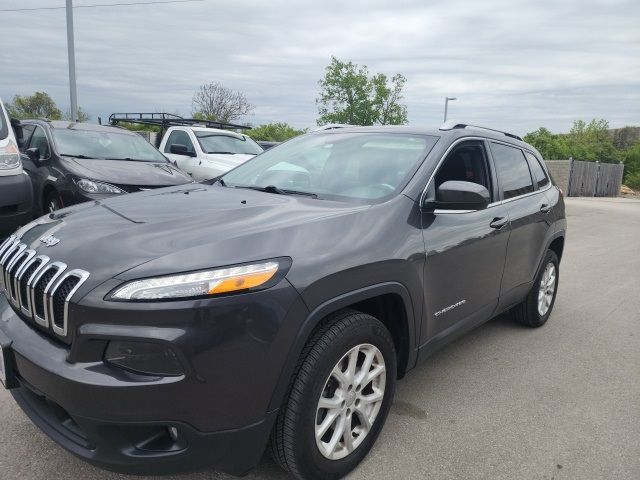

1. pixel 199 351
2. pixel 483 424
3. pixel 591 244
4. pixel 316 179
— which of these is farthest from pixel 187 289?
pixel 591 244

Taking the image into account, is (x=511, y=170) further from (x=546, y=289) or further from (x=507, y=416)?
(x=507, y=416)

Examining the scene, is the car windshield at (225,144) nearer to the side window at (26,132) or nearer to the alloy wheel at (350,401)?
the side window at (26,132)

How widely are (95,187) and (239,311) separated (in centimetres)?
507

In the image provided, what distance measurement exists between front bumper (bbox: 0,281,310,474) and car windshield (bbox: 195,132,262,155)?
8.37 m

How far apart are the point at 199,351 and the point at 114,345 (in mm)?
313

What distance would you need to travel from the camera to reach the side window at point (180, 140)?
10109mm

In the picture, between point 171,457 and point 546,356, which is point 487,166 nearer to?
point 546,356

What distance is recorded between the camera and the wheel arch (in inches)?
80.0

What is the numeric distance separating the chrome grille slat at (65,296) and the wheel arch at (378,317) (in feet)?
2.69

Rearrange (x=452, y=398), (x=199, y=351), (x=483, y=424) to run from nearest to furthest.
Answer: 1. (x=199, y=351)
2. (x=483, y=424)
3. (x=452, y=398)

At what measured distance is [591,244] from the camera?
1026 centimetres

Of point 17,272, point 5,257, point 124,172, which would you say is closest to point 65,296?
point 17,272

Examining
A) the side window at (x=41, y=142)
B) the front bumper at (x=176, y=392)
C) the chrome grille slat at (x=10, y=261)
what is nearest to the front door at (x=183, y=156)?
the side window at (x=41, y=142)

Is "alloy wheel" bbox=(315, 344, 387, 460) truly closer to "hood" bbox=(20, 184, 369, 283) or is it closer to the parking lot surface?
the parking lot surface
